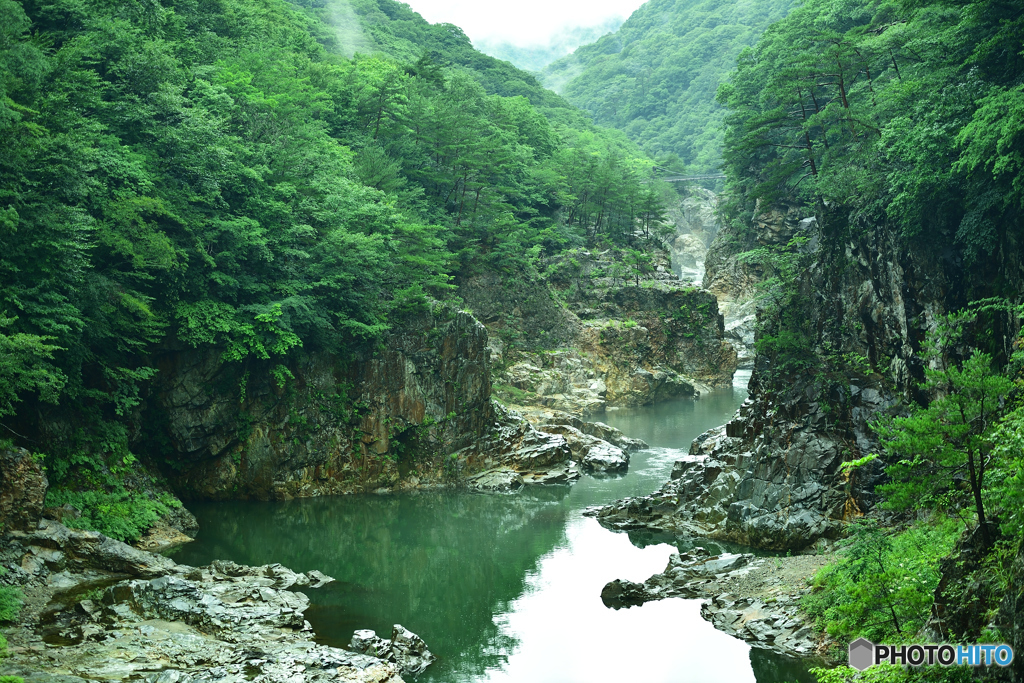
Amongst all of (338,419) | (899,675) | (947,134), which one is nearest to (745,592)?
(899,675)

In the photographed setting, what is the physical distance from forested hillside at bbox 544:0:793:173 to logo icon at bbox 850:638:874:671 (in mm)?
76620

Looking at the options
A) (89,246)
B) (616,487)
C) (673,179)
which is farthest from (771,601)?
(673,179)

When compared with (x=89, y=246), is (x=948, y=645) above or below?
below

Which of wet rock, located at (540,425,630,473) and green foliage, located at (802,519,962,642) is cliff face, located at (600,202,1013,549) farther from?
wet rock, located at (540,425,630,473)

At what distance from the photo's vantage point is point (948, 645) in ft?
24.9

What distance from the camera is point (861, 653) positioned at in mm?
10867

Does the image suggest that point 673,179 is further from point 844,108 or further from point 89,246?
point 89,246

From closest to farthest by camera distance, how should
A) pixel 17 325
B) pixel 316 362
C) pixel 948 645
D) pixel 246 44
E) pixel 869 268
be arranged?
pixel 948 645, pixel 17 325, pixel 869 268, pixel 316 362, pixel 246 44

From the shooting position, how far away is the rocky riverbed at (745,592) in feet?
45.2

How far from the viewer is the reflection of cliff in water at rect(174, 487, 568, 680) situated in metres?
15.5

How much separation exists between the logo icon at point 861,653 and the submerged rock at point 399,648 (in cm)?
718

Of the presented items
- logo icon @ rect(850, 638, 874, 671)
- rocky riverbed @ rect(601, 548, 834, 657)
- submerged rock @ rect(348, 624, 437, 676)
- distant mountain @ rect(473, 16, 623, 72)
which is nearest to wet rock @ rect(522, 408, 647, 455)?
rocky riverbed @ rect(601, 548, 834, 657)

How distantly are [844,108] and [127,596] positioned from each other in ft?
92.1

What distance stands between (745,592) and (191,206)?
19.0 m
